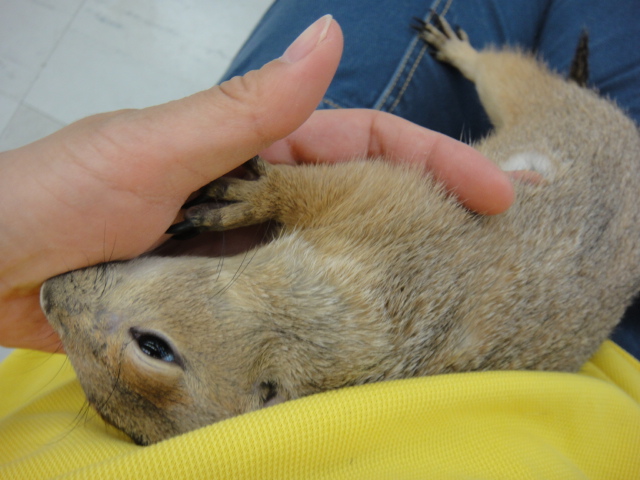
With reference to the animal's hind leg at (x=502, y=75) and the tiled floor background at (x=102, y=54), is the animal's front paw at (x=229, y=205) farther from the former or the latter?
the tiled floor background at (x=102, y=54)

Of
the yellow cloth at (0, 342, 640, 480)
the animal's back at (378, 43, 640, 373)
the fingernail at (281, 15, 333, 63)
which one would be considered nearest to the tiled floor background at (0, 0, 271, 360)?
the animal's back at (378, 43, 640, 373)

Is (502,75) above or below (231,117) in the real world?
above

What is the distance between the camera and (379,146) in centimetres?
230

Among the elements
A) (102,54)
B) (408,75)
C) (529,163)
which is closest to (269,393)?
(529,163)

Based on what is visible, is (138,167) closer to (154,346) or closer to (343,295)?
(154,346)

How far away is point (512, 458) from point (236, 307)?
3.35ft

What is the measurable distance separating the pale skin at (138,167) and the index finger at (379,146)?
96mm

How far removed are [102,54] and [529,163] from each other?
3.32 metres

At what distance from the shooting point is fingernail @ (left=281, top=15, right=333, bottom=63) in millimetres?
1476

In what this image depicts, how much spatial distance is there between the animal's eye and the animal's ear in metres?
0.33

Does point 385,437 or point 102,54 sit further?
point 102,54

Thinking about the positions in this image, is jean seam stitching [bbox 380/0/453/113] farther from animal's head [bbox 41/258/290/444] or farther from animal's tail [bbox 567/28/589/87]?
animal's head [bbox 41/258/290/444]

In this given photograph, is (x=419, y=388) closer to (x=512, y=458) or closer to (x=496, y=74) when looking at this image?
(x=512, y=458)

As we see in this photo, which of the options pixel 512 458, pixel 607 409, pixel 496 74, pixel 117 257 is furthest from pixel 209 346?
pixel 496 74
